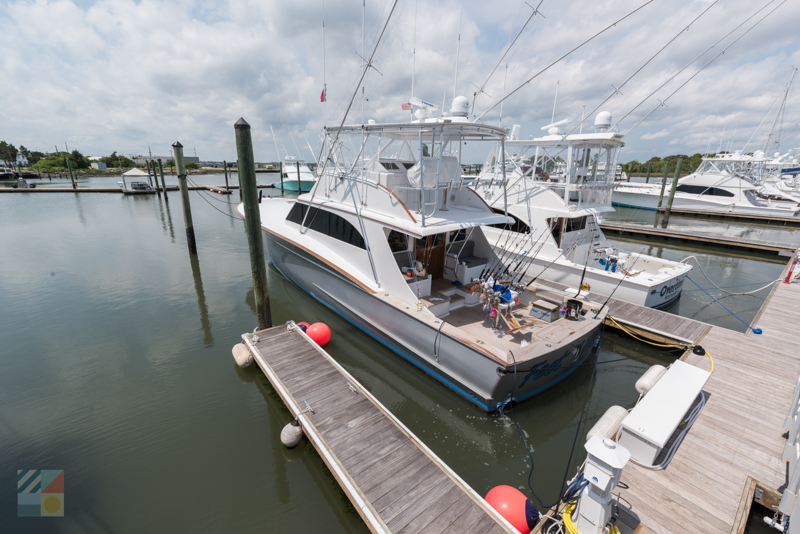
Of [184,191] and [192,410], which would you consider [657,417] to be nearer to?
[192,410]

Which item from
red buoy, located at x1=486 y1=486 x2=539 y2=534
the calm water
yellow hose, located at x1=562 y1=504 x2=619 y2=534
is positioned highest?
yellow hose, located at x1=562 y1=504 x2=619 y2=534

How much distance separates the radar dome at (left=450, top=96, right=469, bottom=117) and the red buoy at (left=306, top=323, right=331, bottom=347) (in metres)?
5.30

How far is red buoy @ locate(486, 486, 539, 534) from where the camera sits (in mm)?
3268

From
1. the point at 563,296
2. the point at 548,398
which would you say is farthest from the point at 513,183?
the point at 548,398

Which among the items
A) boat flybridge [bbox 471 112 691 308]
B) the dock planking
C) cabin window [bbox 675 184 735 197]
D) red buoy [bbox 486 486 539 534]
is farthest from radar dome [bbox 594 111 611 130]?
cabin window [bbox 675 184 735 197]

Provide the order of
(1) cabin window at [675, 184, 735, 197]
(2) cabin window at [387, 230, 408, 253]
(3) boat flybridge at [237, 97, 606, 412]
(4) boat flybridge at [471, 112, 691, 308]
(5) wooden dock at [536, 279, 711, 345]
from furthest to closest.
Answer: (1) cabin window at [675, 184, 735, 197] < (4) boat flybridge at [471, 112, 691, 308] < (5) wooden dock at [536, 279, 711, 345] < (2) cabin window at [387, 230, 408, 253] < (3) boat flybridge at [237, 97, 606, 412]

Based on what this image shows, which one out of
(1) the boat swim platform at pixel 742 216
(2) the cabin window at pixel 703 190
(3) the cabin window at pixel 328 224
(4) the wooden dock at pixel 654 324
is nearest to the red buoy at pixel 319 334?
(3) the cabin window at pixel 328 224

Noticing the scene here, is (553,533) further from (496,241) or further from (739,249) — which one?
(739,249)

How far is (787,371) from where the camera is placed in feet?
18.0

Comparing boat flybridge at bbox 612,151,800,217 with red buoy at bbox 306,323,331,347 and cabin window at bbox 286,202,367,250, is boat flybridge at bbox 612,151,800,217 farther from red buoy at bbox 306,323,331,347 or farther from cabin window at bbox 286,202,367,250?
red buoy at bbox 306,323,331,347

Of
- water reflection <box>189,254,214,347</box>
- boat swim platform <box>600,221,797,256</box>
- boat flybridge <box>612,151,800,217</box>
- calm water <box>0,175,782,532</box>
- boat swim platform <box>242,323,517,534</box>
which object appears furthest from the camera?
boat flybridge <box>612,151,800,217</box>

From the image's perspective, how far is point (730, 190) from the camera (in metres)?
23.5

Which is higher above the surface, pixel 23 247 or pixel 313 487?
pixel 23 247

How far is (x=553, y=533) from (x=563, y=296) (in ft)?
14.9
